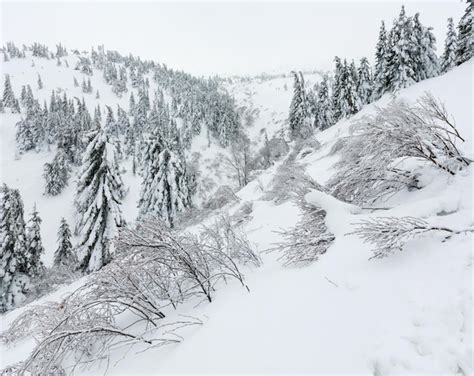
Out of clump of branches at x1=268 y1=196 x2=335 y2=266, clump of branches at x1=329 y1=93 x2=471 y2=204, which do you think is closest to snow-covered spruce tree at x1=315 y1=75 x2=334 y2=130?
clump of branches at x1=329 y1=93 x2=471 y2=204

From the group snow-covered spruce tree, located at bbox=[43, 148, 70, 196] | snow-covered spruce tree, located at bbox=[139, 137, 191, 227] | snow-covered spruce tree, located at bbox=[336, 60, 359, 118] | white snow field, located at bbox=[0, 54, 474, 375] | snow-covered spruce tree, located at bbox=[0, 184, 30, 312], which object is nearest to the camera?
white snow field, located at bbox=[0, 54, 474, 375]

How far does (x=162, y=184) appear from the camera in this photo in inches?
937

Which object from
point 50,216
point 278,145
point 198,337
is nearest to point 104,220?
point 198,337

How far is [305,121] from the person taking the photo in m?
48.2

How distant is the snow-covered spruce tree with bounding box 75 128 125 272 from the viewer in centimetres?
1473

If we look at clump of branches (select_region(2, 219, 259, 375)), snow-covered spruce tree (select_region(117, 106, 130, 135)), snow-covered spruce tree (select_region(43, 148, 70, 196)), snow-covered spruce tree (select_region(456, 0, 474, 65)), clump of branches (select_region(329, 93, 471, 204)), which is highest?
snow-covered spruce tree (select_region(117, 106, 130, 135))

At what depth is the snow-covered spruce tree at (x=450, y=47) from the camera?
108ft

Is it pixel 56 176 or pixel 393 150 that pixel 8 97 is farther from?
pixel 393 150

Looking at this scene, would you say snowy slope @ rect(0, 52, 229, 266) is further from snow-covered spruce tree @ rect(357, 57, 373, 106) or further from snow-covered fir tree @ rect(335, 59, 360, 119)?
snow-covered spruce tree @ rect(357, 57, 373, 106)

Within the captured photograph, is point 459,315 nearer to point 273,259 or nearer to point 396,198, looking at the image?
point 396,198

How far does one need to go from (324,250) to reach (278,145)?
132 feet

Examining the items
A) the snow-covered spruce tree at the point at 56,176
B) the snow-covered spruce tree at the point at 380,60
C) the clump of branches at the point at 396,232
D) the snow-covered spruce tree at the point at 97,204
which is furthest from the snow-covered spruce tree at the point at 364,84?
the snow-covered spruce tree at the point at 56,176

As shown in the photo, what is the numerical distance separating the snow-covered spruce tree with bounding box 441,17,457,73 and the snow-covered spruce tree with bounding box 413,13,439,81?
14.5 feet

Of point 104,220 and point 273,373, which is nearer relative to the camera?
point 273,373
